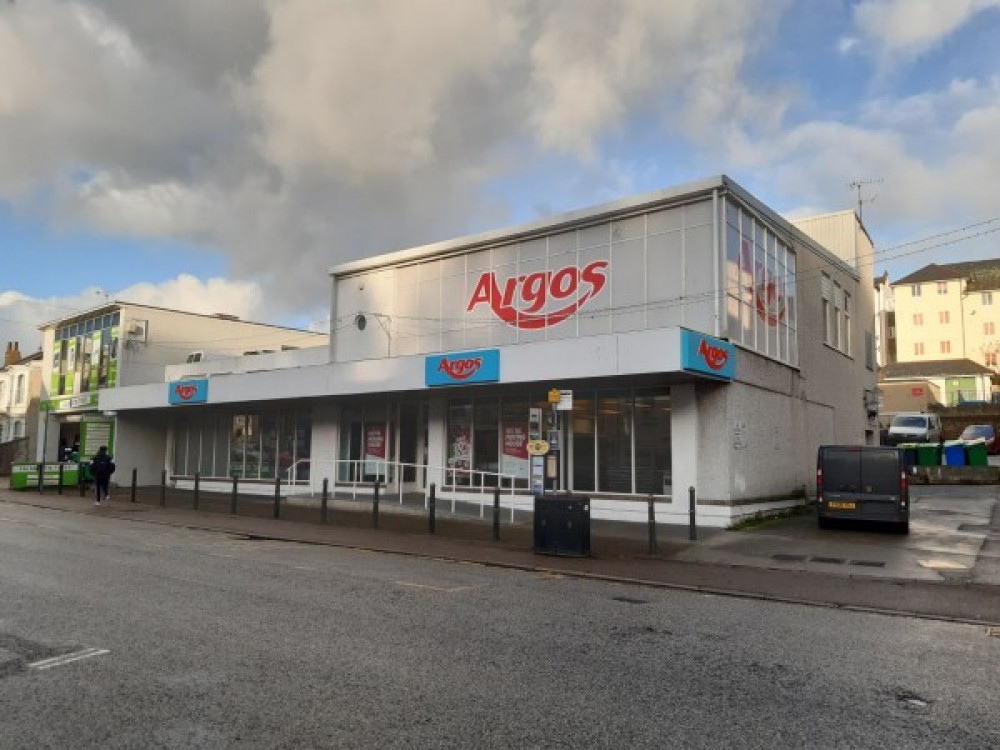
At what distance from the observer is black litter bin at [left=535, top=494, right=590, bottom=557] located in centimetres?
1273

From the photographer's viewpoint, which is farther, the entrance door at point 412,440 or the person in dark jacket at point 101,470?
the person in dark jacket at point 101,470

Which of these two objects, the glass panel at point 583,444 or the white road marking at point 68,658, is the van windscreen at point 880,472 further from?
the white road marking at point 68,658

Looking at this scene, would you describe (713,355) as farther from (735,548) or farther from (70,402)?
(70,402)

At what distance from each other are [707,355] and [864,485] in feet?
13.9

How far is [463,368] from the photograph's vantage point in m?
19.0

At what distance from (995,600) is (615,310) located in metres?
11.4

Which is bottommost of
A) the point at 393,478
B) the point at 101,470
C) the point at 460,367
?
the point at 393,478

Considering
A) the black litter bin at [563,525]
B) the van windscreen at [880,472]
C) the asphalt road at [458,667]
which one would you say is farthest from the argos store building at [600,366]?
the asphalt road at [458,667]

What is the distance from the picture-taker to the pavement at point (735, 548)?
9.92 meters

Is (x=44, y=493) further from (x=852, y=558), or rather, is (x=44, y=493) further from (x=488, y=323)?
(x=852, y=558)

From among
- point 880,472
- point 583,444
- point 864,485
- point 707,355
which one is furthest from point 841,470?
point 583,444

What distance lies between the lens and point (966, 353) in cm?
7494

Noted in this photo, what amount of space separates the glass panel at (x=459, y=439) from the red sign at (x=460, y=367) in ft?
6.97

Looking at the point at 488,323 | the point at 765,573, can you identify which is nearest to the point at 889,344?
the point at 488,323
